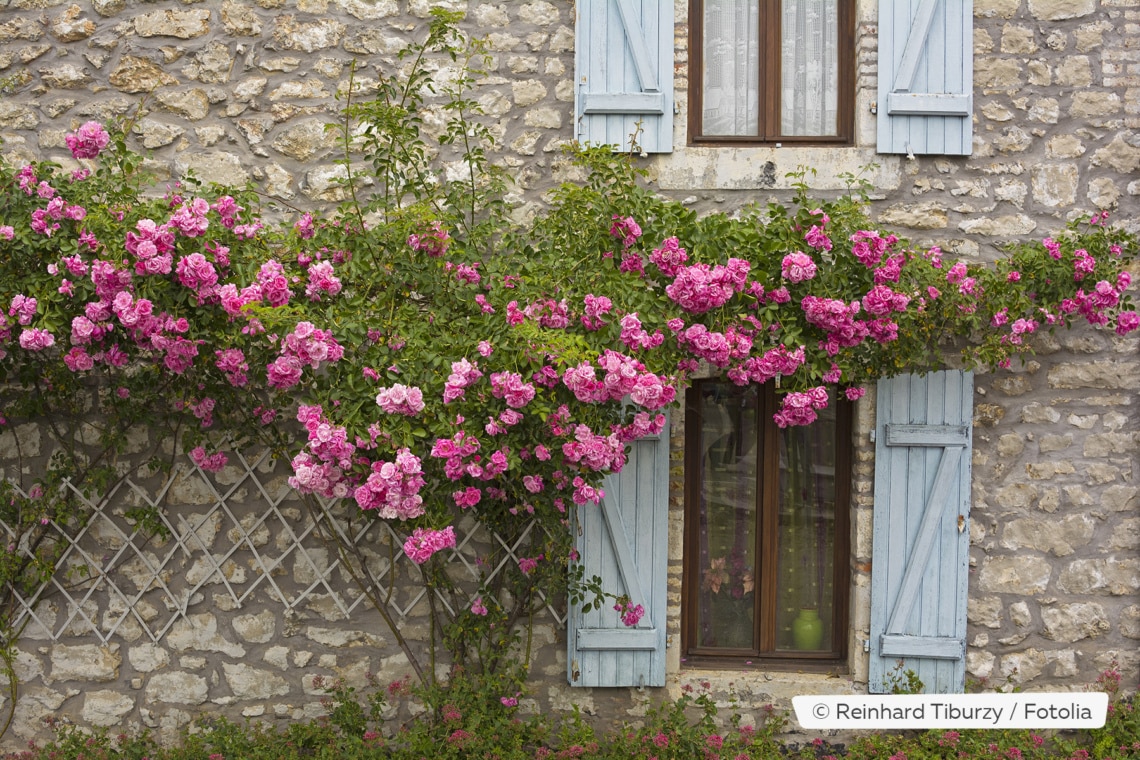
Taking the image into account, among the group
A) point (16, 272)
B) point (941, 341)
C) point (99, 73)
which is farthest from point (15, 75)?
point (941, 341)

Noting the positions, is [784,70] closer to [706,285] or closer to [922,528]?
[706,285]

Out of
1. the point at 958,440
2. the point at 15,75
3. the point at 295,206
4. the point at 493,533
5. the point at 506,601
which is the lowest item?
the point at 506,601

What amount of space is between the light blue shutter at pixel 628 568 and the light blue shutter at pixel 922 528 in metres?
0.94

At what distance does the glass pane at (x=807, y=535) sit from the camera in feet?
13.9

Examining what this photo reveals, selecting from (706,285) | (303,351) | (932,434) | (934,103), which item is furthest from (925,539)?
(303,351)

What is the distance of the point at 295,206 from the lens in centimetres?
404

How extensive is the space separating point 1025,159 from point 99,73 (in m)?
4.03

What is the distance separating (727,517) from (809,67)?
2.06 meters

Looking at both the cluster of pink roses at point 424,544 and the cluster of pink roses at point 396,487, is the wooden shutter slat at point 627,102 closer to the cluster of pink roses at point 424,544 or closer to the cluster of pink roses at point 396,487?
the cluster of pink roses at point 396,487

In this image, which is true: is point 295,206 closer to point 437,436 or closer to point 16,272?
point 16,272

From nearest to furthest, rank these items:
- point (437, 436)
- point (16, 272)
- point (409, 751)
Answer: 1. point (437, 436)
2. point (16, 272)
3. point (409, 751)

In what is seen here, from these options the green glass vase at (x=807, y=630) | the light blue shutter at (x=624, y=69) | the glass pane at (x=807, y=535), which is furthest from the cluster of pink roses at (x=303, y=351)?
the green glass vase at (x=807, y=630)

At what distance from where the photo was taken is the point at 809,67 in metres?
4.15

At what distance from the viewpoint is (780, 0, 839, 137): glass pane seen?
4137 millimetres
